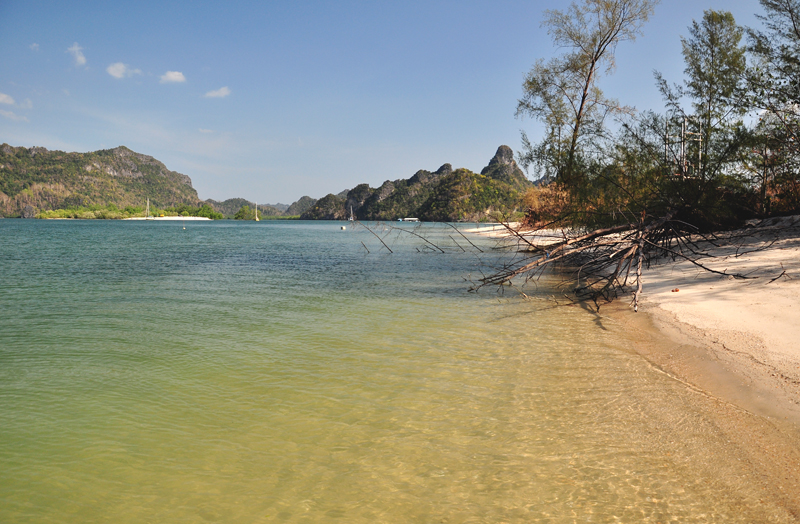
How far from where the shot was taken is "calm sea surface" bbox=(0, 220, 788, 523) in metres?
3.22

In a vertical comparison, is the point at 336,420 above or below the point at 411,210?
below

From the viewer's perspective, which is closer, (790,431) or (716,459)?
(716,459)

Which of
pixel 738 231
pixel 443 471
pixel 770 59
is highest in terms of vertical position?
pixel 770 59

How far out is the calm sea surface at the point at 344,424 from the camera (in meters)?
3.22

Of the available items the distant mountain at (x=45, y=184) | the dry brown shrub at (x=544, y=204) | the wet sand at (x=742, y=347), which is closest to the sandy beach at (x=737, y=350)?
the wet sand at (x=742, y=347)

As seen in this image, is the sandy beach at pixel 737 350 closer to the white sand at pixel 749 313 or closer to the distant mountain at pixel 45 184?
the white sand at pixel 749 313

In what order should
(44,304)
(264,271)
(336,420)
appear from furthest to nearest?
(264,271)
(44,304)
(336,420)

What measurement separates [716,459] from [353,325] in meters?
6.29

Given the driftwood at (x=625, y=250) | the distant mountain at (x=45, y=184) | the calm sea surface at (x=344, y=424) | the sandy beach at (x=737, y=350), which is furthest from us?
the distant mountain at (x=45, y=184)

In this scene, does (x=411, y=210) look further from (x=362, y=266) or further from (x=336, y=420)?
(x=336, y=420)

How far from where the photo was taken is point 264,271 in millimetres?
18781

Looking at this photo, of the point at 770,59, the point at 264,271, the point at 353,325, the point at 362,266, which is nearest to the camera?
the point at 353,325

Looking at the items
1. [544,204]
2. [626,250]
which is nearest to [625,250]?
[626,250]

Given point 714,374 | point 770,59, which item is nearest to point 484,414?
point 714,374
